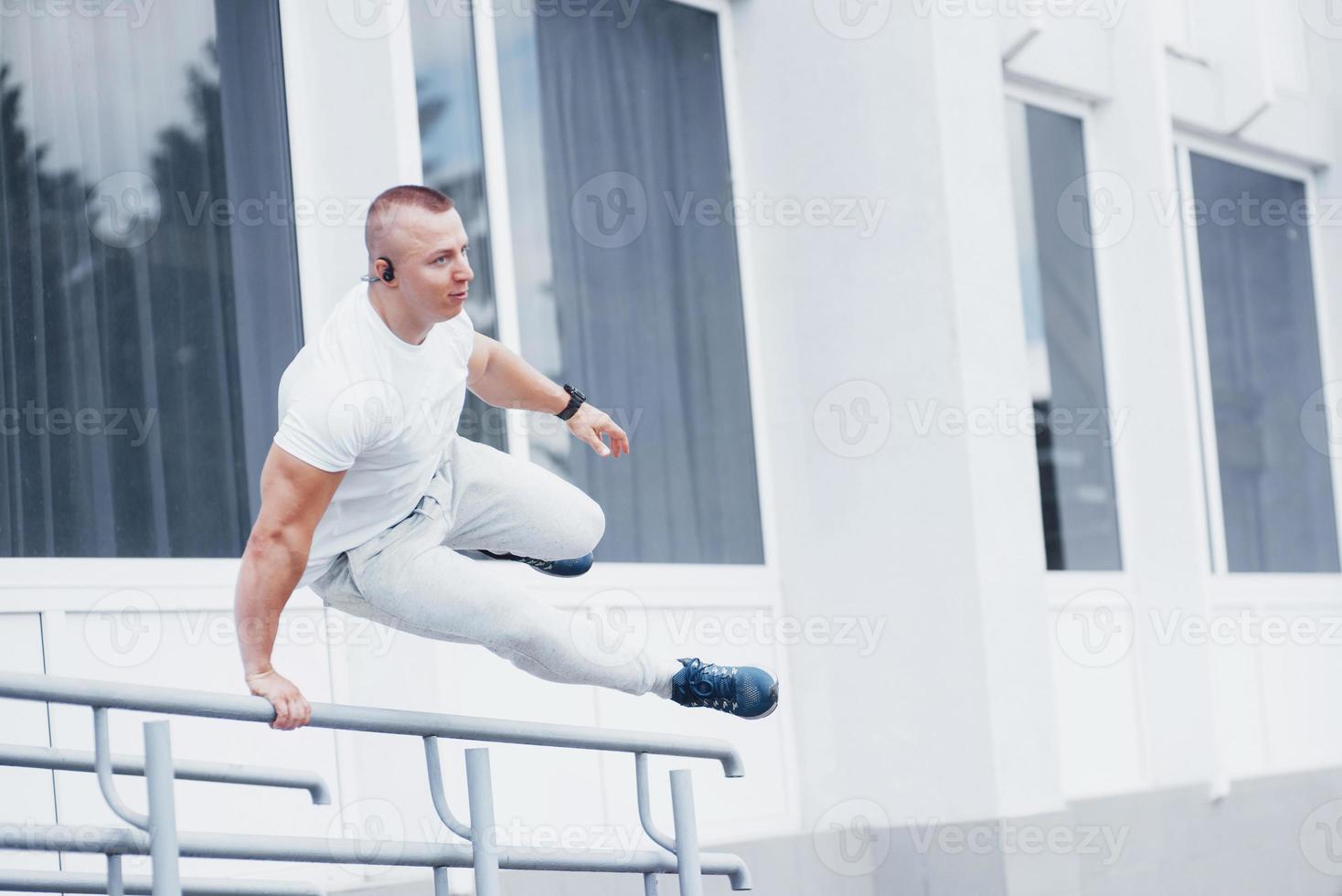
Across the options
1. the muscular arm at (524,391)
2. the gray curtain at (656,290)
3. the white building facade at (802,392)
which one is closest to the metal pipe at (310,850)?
the muscular arm at (524,391)

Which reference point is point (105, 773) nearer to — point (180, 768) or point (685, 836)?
point (180, 768)

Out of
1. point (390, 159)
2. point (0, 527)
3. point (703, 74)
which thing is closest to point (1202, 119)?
point (703, 74)

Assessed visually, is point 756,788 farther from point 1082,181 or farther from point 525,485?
point 1082,181

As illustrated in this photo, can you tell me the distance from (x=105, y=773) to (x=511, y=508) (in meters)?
1.17

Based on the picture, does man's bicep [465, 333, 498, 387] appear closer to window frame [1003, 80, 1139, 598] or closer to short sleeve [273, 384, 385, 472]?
short sleeve [273, 384, 385, 472]

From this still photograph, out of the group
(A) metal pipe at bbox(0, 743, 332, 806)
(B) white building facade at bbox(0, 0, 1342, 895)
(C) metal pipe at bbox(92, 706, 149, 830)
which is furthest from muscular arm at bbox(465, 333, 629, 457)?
(B) white building facade at bbox(0, 0, 1342, 895)

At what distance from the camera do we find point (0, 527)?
14.8ft

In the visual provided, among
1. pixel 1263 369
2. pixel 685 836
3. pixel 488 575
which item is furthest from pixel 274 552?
pixel 1263 369

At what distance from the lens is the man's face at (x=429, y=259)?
125 inches

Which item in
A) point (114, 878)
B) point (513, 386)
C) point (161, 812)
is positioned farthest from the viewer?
point (513, 386)

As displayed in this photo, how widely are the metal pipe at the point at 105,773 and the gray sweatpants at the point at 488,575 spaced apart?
0.79 metres

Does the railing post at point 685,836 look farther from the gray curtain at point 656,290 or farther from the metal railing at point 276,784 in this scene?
the gray curtain at point 656,290

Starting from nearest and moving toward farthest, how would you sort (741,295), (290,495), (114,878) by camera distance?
(114,878), (290,495), (741,295)

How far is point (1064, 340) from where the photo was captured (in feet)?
26.6
